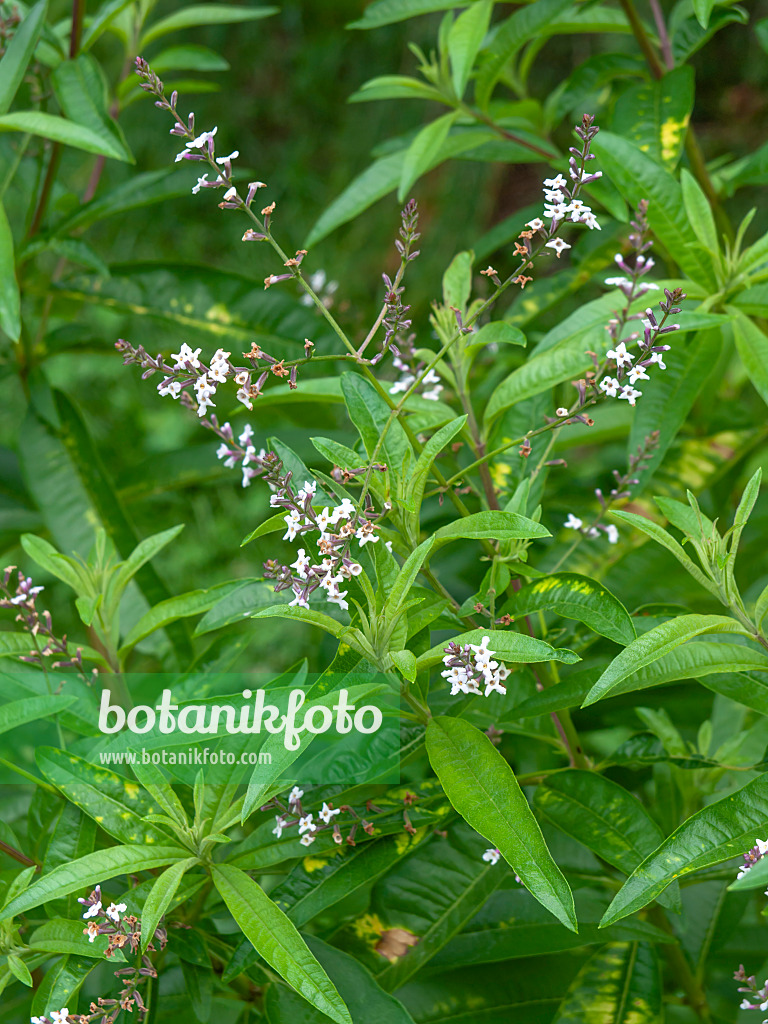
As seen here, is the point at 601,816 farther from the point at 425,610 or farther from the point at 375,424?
the point at 375,424

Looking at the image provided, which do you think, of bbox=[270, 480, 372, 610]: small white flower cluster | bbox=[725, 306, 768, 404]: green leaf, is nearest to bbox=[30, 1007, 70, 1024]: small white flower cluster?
bbox=[270, 480, 372, 610]: small white flower cluster

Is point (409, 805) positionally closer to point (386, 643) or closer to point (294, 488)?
point (386, 643)

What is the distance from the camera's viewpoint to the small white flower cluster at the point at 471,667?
0.71 metres

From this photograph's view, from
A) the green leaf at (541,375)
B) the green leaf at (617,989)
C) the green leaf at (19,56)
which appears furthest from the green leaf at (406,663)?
the green leaf at (19,56)

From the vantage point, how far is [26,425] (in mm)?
1419

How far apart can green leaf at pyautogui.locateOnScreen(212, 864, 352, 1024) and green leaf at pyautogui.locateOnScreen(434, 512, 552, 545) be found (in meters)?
0.32

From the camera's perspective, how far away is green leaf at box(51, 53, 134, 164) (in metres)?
1.19

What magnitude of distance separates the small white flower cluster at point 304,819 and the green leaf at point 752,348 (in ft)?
2.08

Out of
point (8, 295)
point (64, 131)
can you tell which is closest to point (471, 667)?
point (8, 295)

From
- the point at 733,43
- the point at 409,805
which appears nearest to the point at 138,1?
the point at 409,805

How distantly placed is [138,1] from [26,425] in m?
0.71

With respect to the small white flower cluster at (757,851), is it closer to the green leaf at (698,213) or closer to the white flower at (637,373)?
the white flower at (637,373)

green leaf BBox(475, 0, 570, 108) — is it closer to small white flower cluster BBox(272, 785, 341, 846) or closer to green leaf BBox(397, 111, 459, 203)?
green leaf BBox(397, 111, 459, 203)

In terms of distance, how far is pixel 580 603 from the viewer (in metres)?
0.79
